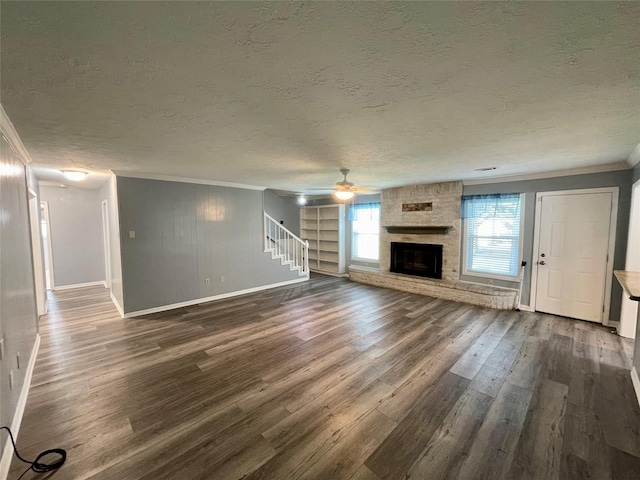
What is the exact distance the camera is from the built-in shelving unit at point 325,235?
769 centimetres

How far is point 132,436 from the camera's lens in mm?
1923

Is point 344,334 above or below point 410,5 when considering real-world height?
below

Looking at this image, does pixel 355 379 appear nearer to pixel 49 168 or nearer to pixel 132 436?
pixel 132 436

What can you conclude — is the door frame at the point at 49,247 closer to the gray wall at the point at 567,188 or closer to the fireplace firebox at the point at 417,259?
the fireplace firebox at the point at 417,259

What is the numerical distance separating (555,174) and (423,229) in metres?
2.39

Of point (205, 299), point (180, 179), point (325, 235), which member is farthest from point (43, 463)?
point (325, 235)

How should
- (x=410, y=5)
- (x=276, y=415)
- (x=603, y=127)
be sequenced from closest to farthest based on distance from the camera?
(x=410, y=5), (x=276, y=415), (x=603, y=127)

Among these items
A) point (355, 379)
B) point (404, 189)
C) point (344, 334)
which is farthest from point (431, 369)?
point (404, 189)

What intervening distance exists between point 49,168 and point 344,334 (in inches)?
198

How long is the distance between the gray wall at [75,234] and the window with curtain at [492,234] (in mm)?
8701

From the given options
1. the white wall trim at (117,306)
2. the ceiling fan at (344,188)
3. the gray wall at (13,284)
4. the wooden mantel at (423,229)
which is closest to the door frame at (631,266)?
the wooden mantel at (423,229)

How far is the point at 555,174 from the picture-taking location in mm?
4305

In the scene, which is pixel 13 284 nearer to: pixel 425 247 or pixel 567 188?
pixel 425 247

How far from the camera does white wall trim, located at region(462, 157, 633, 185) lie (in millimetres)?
3788
